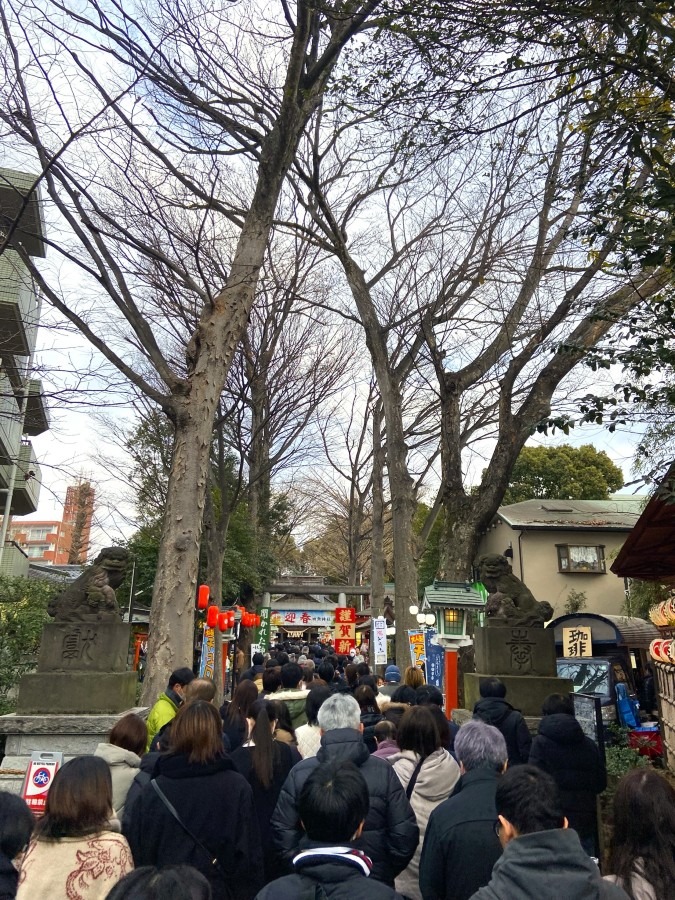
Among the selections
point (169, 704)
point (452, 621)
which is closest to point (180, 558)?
point (169, 704)

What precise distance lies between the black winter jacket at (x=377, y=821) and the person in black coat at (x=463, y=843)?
301mm

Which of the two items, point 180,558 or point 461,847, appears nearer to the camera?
point 461,847

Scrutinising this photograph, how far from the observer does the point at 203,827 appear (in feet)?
9.83

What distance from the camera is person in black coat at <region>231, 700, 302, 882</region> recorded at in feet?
12.9

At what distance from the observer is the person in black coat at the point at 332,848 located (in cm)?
209

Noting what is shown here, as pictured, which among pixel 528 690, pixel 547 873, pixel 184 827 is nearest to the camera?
pixel 547 873

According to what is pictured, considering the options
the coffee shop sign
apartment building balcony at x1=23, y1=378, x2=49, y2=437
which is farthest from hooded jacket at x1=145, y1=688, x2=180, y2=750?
the coffee shop sign

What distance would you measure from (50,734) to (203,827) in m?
3.85

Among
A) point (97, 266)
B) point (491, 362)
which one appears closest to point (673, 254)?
point (97, 266)

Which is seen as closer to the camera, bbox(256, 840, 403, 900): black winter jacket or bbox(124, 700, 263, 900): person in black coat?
bbox(256, 840, 403, 900): black winter jacket

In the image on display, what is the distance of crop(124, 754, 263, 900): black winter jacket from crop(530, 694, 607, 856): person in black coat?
7.69ft

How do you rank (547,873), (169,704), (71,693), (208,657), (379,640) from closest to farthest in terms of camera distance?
(547,873) < (169,704) < (71,693) < (208,657) < (379,640)

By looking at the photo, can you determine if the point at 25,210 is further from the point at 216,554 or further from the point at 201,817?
the point at 201,817

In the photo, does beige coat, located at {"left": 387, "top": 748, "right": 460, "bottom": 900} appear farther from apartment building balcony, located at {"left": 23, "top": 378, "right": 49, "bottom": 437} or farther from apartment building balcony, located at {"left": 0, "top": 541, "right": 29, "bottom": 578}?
apartment building balcony, located at {"left": 0, "top": 541, "right": 29, "bottom": 578}
